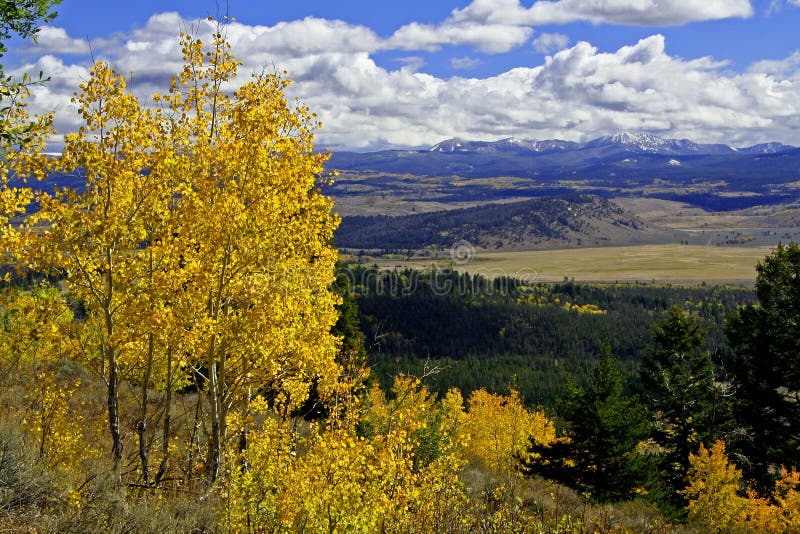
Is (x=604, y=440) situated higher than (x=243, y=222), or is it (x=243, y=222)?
(x=243, y=222)

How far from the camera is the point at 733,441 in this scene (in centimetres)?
3300

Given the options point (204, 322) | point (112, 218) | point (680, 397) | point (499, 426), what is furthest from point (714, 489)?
point (112, 218)

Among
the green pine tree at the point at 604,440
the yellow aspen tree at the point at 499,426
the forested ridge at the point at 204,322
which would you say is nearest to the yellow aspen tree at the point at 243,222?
the forested ridge at the point at 204,322

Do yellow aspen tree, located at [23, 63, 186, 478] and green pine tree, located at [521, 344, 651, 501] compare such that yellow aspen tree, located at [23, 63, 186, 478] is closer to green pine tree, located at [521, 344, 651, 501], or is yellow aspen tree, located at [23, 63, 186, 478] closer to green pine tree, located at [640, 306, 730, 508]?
green pine tree, located at [521, 344, 651, 501]

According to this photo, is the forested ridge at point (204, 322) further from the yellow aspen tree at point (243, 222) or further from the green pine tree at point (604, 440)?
the green pine tree at point (604, 440)

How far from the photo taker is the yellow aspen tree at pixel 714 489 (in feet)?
103

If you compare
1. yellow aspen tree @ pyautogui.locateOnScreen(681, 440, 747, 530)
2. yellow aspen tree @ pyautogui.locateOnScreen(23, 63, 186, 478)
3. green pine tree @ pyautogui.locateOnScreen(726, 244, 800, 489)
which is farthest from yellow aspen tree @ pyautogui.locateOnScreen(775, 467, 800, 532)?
yellow aspen tree @ pyautogui.locateOnScreen(23, 63, 186, 478)

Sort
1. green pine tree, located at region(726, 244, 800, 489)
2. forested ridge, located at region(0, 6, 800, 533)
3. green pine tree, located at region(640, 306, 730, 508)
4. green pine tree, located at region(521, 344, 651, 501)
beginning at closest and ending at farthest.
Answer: forested ridge, located at region(0, 6, 800, 533) → green pine tree, located at region(521, 344, 651, 501) → green pine tree, located at region(726, 244, 800, 489) → green pine tree, located at region(640, 306, 730, 508)

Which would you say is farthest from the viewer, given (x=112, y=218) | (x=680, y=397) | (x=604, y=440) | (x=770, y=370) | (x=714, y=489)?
(x=680, y=397)

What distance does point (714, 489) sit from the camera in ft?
105

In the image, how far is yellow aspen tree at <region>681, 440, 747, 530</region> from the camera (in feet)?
103

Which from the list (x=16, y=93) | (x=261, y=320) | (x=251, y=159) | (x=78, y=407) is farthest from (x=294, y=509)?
(x=78, y=407)

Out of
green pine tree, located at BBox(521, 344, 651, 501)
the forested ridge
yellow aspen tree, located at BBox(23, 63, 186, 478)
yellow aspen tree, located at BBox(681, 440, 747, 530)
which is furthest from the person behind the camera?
yellow aspen tree, located at BBox(681, 440, 747, 530)

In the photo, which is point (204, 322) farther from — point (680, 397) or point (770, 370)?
point (770, 370)
